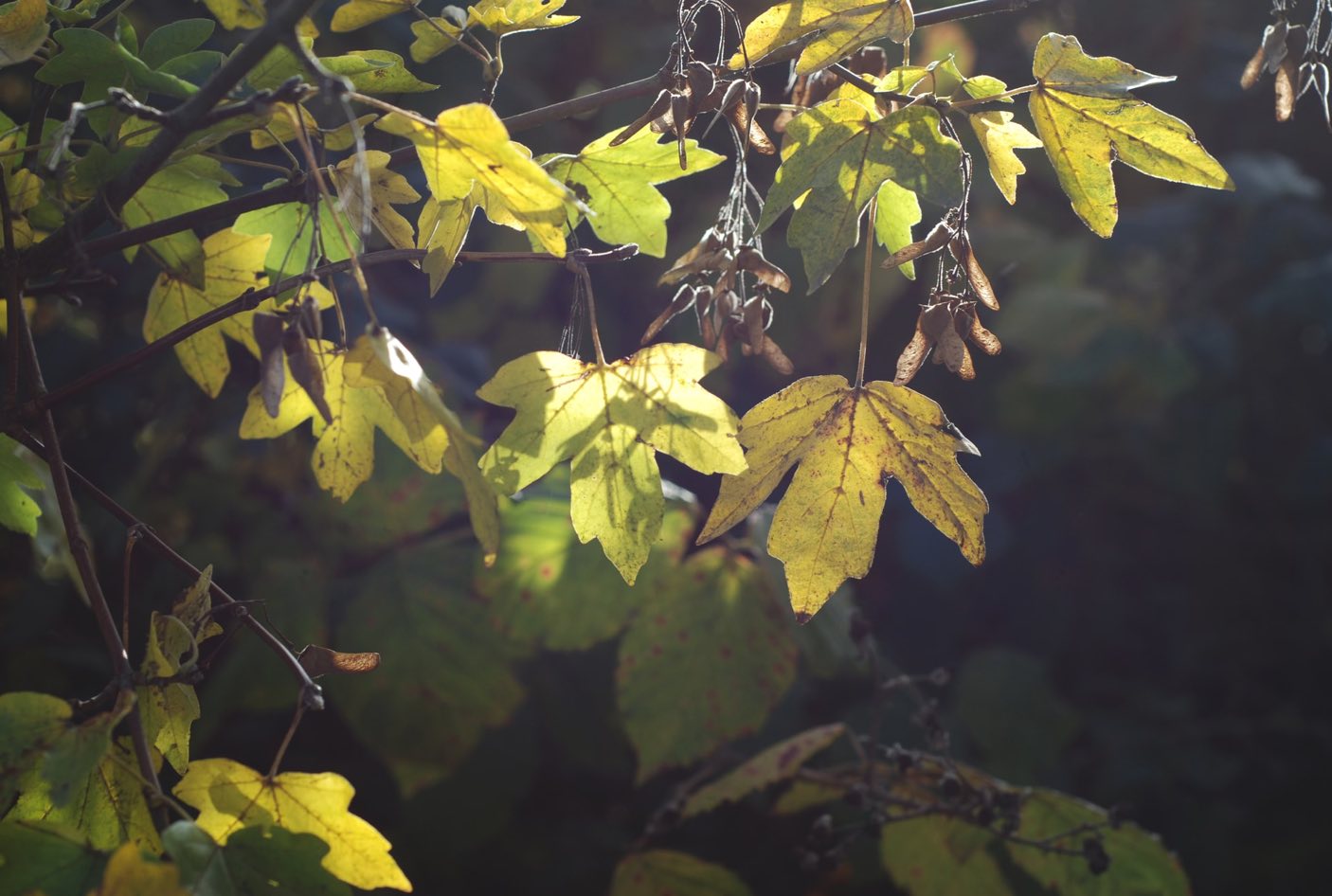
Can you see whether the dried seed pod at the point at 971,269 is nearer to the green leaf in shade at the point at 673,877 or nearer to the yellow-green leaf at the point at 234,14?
the yellow-green leaf at the point at 234,14

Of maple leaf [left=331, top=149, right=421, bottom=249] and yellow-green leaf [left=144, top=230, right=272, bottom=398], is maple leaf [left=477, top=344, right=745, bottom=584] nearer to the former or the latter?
maple leaf [left=331, top=149, right=421, bottom=249]

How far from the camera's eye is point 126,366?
2.13ft

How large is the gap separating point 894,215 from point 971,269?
0.17 meters

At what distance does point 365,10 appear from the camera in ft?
2.37

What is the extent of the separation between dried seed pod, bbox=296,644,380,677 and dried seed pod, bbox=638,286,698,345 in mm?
234

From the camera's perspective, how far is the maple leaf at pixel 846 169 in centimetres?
62

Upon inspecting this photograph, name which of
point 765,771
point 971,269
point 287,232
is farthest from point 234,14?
point 765,771

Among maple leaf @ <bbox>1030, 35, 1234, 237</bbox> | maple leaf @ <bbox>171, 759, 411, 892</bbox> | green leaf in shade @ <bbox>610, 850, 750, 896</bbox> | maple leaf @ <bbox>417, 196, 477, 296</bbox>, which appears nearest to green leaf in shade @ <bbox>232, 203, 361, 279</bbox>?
maple leaf @ <bbox>417, 196, 477, 296</bbox>

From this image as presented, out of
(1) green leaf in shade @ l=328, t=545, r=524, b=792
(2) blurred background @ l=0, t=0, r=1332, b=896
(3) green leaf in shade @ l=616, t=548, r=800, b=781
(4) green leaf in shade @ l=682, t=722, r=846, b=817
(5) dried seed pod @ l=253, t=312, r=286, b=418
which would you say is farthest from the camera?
(2) blurred background @ l=0, t=0, r=1332, b=896

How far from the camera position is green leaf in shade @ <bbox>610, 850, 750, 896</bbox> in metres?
1.18

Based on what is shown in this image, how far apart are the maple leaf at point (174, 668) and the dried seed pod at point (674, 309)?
0.28 metres

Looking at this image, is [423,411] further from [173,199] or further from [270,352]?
[173,199]

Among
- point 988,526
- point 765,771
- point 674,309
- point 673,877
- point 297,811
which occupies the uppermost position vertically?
point 674,309

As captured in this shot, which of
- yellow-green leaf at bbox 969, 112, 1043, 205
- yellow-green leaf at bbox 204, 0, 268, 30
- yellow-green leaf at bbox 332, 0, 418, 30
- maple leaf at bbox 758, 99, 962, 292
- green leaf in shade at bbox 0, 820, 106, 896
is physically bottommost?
green leaf in shade at bbox 0, 820, 106, 896
